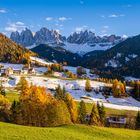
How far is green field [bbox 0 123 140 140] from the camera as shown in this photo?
44.3m

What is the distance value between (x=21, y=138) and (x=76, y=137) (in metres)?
7.60

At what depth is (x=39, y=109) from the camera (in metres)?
122

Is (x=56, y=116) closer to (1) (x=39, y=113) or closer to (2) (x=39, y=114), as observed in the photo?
(2) (x=39, y=114)

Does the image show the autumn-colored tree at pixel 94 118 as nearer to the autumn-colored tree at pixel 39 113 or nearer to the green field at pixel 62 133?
the autumn-colored tree at pixel 39 113

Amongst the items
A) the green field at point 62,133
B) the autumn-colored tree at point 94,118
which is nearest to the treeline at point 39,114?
the autumn-colored tree at point 94,118

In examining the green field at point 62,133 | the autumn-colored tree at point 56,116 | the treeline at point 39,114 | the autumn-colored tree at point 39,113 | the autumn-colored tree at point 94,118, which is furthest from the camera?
the autumn-colored tree at point 94,118

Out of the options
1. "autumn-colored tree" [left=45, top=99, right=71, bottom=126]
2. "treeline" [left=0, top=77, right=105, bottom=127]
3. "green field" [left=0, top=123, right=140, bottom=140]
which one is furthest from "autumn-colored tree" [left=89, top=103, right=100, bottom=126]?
"green field" [left=0, top=123, right=140, bottom=140]

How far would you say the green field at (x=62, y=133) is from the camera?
145 feet

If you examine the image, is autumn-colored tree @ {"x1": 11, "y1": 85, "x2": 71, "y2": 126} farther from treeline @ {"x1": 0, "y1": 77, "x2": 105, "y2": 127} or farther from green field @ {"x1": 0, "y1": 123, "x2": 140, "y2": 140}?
green field @ {"x1": 0, "y1": 123, "x2": 140, "y2": 140}

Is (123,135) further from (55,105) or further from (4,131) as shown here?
(55,105)

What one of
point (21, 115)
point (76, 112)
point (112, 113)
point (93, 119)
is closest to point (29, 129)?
point (21, 115)

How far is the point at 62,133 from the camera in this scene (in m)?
48.0

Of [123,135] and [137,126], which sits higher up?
[123,135]

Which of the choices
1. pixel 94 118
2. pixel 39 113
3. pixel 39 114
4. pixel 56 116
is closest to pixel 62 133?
pixel 56 116
